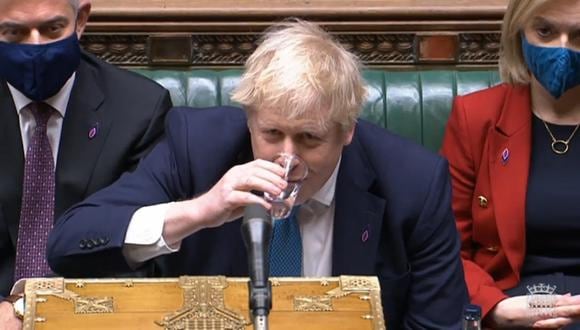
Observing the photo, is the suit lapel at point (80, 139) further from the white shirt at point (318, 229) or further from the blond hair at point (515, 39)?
the blond hair at point (515, 39)

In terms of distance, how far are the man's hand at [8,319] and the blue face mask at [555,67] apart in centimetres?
123

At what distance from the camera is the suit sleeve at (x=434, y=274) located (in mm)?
2547

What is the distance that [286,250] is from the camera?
2.54 meters

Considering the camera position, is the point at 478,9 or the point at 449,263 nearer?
the point at 449,263

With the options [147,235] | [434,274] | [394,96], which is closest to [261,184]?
[147,235]

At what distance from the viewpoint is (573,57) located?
2893 mm

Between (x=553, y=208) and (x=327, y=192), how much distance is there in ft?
2.03

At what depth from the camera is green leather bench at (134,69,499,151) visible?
3445 mm

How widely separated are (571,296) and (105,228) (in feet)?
3.26

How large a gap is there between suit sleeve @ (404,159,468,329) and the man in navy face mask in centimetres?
67

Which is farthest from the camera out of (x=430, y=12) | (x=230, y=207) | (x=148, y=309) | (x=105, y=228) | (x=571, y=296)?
(x=430, y=12)

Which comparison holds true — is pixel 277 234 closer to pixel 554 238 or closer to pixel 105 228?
pixel 105 228

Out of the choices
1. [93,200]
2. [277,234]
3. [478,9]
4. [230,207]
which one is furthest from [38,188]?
[478,9]

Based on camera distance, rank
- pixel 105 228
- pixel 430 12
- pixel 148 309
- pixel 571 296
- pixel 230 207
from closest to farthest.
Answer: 1. pixel 148 309
2. pixel 230 207
3. pixel 105 228
4. pixel 571 296
5. pixel 430 12
